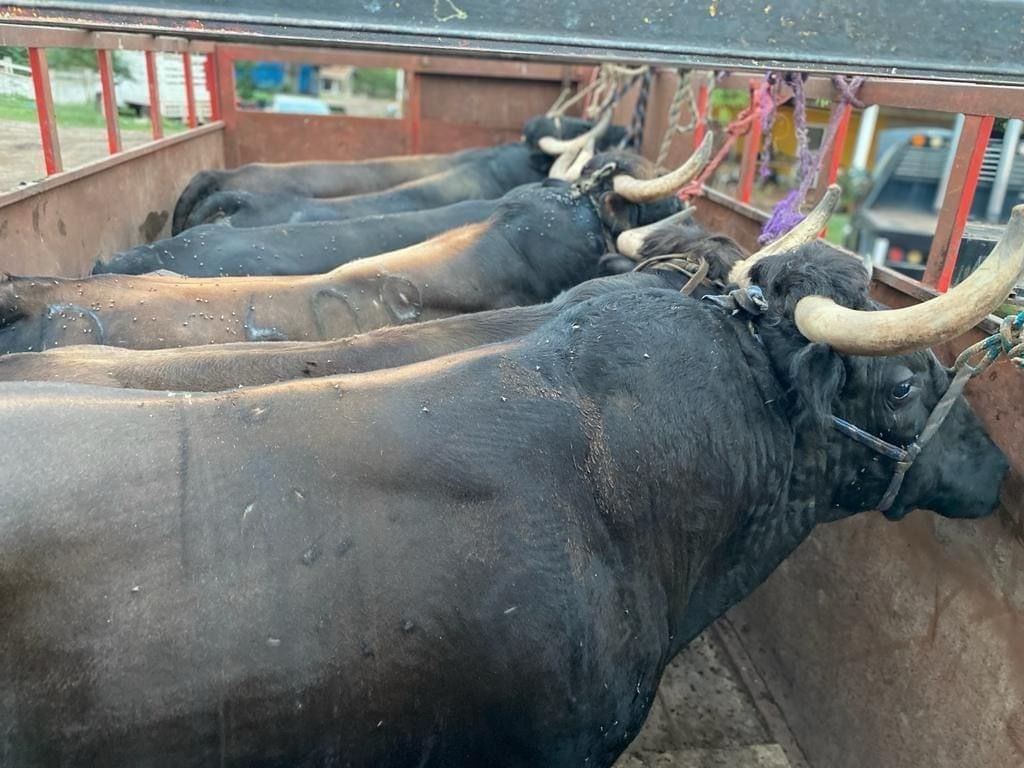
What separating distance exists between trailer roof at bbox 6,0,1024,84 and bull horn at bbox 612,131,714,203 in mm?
2669

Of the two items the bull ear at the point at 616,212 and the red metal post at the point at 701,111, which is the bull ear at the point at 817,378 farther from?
the red metal post at the point at 701,111

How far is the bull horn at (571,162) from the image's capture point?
19.2 ft

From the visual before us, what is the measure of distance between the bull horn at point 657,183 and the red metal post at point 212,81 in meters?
5.35

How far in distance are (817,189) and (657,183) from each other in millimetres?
819

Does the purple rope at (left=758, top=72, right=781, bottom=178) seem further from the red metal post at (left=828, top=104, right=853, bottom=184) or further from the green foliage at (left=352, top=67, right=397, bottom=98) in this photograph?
the green foliage at (left=352, top=67, right=397, bottom=98)

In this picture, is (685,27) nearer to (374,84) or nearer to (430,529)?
(430,529)

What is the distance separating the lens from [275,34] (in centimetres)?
141

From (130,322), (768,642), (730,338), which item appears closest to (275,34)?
(730,338)

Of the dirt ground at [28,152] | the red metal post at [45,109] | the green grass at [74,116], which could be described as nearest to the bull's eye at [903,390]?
the dirt ground at [28,152]

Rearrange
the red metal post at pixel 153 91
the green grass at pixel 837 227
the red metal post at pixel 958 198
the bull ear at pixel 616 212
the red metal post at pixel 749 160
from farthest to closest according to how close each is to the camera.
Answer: the green grass at pixel 837 227
the red metal post at pixel 153 91
the red metal post at pixel 749 160
the bull ear at pixel 616 212
the red metal post at pixel 958 198

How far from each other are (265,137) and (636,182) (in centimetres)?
547

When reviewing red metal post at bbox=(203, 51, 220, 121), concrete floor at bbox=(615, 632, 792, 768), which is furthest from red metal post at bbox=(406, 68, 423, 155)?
concrete floor at bbox=(615, 632, 792, 768)

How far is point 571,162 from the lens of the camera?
6465 mm

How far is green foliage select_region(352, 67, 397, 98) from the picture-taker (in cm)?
3509
